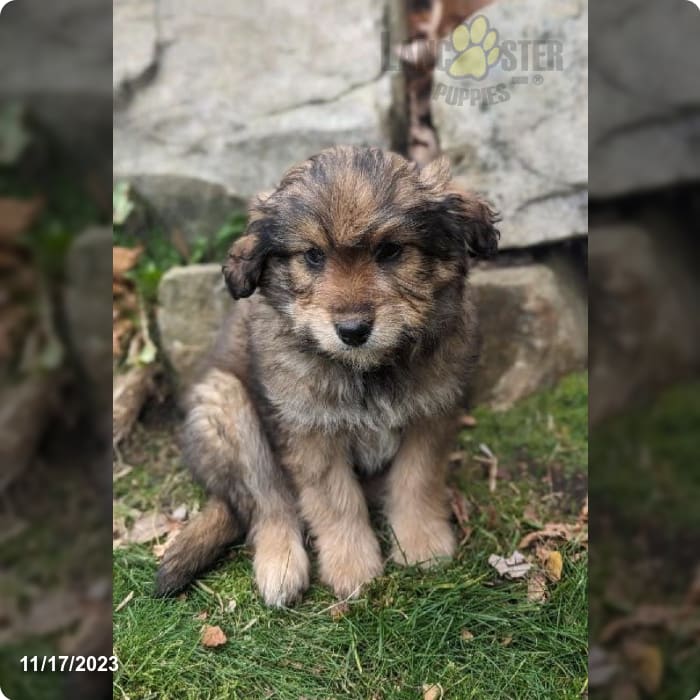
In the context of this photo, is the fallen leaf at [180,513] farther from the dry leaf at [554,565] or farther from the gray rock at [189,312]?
the dry leaf at [554,565]

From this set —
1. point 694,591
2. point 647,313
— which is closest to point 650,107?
point 647,313

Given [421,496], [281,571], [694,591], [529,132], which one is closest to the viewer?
[694,591]

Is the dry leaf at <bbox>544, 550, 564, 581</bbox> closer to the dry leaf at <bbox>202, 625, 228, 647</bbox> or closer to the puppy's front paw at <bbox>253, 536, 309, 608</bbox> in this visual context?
the puppy's front paw at <bbox>253, 536, 309, 608</bbox>

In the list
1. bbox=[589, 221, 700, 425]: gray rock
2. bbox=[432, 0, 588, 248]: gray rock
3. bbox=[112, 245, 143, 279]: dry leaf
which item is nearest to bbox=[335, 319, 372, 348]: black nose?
bbox=[589, 221, 700, 425]: gray rock

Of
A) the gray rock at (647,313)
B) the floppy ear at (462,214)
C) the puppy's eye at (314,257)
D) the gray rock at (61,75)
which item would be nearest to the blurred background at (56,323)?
the gray rock at (61,75)

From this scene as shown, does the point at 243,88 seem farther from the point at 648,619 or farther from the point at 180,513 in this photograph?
the point at 648,619

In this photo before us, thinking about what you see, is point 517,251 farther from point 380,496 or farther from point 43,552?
point 43,552

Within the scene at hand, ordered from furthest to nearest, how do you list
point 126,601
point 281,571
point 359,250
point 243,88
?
point 243,88
point 281,571
point 126,601
point 359,250
